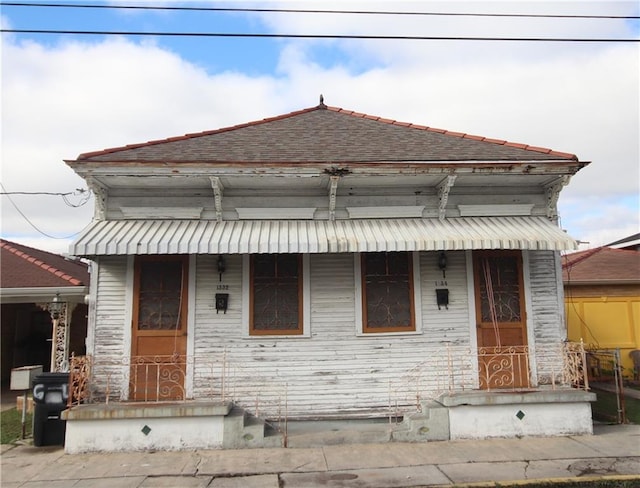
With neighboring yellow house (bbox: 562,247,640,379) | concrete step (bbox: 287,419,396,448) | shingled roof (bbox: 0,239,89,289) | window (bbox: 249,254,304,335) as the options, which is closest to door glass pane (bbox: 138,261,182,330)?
window (bbox: 249,254,304,335)

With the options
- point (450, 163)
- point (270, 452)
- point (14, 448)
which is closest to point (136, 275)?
point (14, 448)

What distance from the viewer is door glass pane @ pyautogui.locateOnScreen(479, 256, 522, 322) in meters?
8.21

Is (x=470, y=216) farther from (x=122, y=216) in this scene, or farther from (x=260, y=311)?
(x=122, y=216)

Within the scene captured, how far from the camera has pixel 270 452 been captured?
6559 mm

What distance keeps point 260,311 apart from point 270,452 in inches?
89.5

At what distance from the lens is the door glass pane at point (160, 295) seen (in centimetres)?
785

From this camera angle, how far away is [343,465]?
5.99 metres

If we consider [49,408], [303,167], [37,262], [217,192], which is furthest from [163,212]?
[37,262]

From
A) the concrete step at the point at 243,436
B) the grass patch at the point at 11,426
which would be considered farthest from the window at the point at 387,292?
the grass patch at the point at 11,426

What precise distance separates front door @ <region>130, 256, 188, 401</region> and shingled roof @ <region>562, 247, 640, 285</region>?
983 centimetres

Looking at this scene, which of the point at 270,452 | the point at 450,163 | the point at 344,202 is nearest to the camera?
the point at 270,452

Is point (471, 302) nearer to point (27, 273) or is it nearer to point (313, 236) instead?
point (313, 236)

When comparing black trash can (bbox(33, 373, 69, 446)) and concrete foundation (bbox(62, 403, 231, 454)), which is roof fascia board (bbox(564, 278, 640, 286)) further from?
black trash can (bbox(33, 373, 69, 446))

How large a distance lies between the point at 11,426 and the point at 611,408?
1112cm
